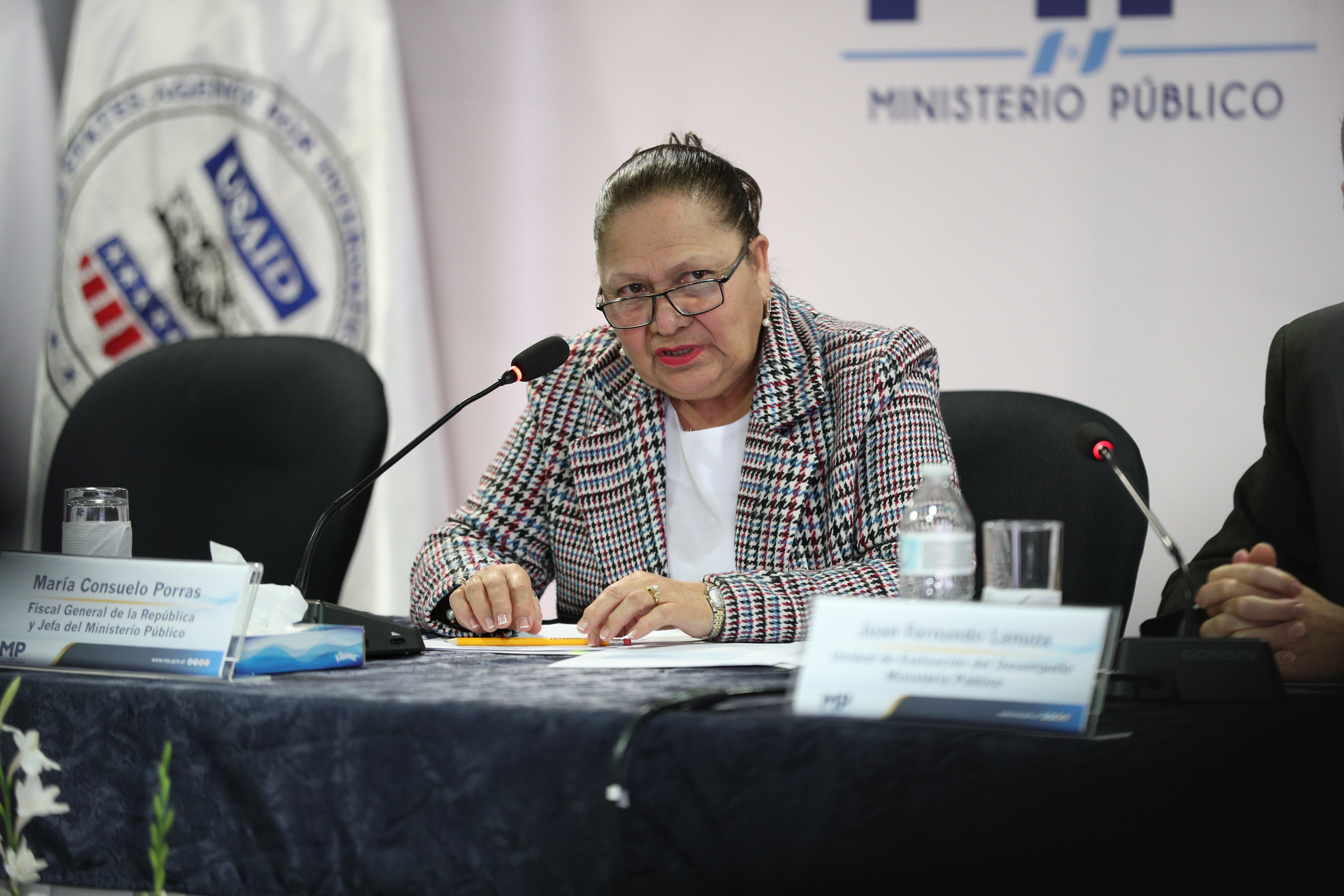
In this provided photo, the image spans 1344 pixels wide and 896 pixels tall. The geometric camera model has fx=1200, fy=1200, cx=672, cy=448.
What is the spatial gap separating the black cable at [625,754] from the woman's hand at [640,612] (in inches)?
16.9

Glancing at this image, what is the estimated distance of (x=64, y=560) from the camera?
105 centimetres

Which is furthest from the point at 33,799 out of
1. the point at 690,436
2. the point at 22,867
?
the point at 690,436

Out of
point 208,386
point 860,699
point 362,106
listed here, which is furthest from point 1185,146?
point 860,699

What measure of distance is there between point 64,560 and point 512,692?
0.43 meters

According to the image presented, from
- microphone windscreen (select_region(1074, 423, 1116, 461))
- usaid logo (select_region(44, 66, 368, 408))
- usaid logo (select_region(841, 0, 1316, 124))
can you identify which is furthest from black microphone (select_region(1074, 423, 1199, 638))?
usaid logo (select_region(44, 66, 368, 408))

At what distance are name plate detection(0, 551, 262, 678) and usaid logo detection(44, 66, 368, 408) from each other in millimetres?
1706

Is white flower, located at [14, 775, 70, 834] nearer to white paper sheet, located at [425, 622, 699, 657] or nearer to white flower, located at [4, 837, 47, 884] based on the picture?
white flower, located at [4, 837, 47, 884]

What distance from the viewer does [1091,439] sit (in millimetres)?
1199

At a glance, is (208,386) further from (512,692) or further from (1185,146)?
(1185,146)

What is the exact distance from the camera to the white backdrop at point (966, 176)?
8.71 ft

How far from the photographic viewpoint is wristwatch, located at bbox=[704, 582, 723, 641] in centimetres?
138

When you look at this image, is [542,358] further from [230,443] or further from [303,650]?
[230,443]

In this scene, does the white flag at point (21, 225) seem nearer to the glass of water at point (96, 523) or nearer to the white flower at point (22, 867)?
the glass of water at point (96, 523)

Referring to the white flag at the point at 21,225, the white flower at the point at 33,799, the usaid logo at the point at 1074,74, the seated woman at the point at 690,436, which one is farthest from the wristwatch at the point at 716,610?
the white flag at the point at 21,225
